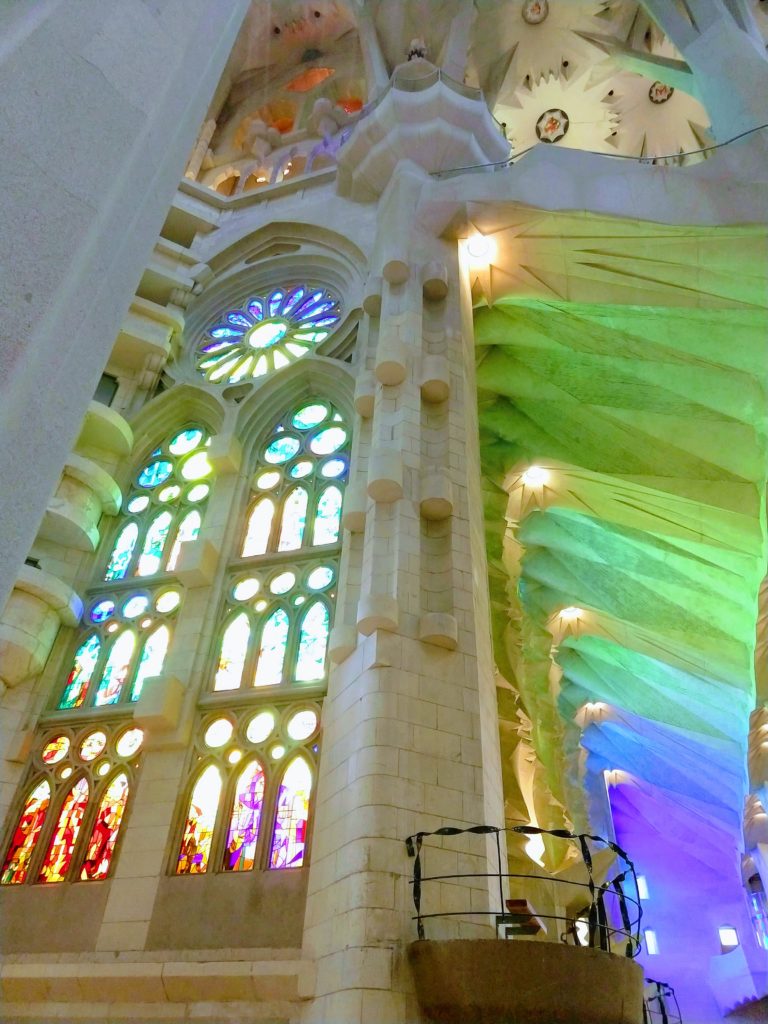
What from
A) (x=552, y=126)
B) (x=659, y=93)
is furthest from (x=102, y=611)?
(x=659, y=93)

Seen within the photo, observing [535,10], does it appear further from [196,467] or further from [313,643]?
[313,643]

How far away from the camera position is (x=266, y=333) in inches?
515

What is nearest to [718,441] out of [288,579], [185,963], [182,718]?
[288,579]

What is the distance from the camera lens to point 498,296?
37.9ft

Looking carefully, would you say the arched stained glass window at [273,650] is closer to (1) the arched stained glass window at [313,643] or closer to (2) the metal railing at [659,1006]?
(1) the arched stained glass window at [313,643]

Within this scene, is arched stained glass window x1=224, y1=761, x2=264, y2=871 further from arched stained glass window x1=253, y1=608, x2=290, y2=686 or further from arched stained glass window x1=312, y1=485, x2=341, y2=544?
arched stained glass window x1=312, y1=485, x2=341, y2=544

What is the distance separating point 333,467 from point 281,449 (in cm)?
105

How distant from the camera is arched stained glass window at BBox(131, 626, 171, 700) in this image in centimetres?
852

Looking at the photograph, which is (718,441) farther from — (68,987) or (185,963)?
(68,987)

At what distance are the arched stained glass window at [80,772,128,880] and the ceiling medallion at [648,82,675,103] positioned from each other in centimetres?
2008

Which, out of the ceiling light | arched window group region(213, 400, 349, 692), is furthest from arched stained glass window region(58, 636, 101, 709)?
the ceiling light

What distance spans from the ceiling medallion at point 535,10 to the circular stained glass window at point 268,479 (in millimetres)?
14546

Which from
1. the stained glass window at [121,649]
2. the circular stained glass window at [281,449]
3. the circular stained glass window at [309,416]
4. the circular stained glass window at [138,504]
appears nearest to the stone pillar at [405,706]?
the circular stained glass window at [309,416]

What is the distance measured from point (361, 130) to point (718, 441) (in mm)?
8041
